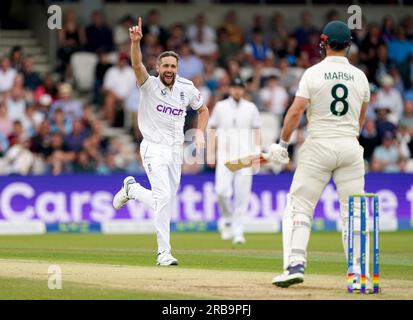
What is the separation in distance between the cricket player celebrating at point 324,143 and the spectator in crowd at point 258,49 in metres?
14.7

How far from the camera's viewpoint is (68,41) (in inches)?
923

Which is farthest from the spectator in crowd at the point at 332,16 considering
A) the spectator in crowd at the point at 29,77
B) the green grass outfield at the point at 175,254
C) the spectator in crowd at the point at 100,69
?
the green grass outfield at the point at 175,254

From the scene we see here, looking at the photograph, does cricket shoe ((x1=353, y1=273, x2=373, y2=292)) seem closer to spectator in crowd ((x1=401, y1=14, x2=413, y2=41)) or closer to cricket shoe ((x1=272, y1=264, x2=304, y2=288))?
cricket shoe ((x1=272, y1=264, x2=304, y2=288))

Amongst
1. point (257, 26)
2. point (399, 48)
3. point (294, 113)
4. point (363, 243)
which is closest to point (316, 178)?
point (294, 113)

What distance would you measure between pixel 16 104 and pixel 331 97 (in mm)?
12510

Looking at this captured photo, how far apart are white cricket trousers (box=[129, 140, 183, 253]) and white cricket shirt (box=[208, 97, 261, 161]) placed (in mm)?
4856

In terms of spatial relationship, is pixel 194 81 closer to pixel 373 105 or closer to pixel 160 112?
pixel 373 105

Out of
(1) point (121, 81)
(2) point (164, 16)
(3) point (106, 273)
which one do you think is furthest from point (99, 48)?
(3) point (106, 273)

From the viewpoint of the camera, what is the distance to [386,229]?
68.8ft

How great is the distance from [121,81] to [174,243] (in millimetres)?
6905

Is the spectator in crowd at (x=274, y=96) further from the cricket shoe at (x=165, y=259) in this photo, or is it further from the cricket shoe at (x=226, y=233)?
the cricket shoe at (x=165, y=259)

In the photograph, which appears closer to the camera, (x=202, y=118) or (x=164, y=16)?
(x=202, y=118)

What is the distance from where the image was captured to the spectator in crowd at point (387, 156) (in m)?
22.3
